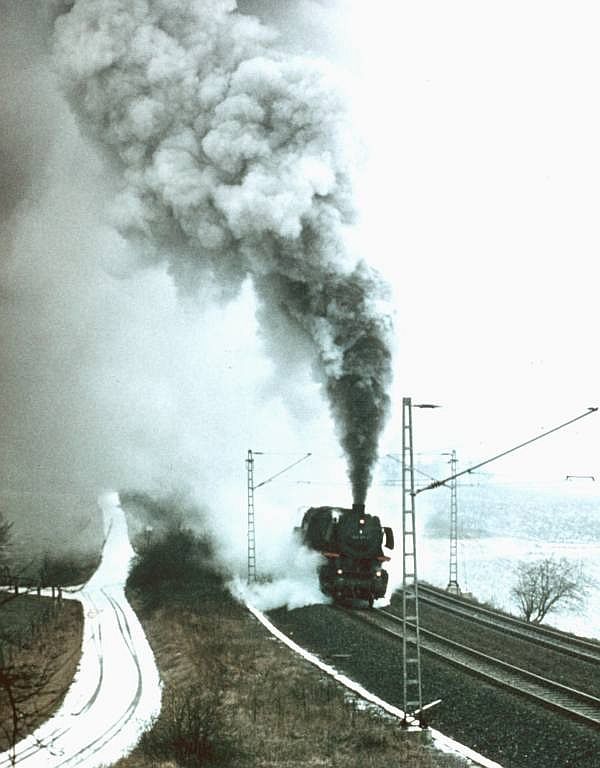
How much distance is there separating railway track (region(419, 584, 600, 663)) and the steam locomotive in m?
3.57

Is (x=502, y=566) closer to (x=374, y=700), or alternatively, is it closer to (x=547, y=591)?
(x=547, y=591)

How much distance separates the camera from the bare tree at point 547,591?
38375 mm

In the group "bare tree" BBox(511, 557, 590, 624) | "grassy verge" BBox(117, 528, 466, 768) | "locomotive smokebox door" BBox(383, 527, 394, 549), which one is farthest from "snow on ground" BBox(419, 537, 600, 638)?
"grassy verge" BBox(117, 528, 466, 768)

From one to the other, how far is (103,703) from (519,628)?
513 inches

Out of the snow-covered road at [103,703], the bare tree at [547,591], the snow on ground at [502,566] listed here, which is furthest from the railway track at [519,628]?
the snow-covered road at [103,703]

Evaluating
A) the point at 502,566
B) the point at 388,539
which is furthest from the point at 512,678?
the point at 502,566

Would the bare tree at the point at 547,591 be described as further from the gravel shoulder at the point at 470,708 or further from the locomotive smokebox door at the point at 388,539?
the gravel shoulder at the point at 470,708

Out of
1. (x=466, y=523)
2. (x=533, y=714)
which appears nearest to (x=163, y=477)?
(x=466, y=523)

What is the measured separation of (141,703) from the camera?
56.2ft

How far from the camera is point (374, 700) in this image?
15180 millimetres

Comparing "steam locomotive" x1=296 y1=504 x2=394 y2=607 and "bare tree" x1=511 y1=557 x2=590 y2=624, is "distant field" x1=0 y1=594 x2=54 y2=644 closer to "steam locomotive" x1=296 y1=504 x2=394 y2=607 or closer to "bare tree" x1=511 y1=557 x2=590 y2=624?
"steam locomotive" x1=296 y1=504 x2=394 y2=607

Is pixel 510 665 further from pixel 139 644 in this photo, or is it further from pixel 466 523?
pixel 466 523

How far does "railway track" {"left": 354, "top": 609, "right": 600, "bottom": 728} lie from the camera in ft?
46.0

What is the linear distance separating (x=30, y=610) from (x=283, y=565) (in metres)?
10.3
